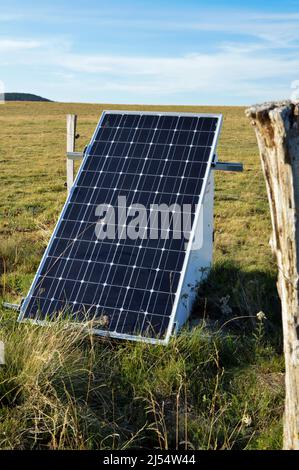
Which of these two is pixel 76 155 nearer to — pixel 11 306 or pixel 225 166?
pixel 225 166

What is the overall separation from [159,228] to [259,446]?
286cm

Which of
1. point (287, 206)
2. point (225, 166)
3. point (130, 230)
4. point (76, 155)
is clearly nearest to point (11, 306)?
point (130, 230)

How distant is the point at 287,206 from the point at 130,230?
125 inches

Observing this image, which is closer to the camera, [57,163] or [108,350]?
[108,350]

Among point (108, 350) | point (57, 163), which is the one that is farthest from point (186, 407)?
point (57, 163)

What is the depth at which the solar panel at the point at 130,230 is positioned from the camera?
657cm

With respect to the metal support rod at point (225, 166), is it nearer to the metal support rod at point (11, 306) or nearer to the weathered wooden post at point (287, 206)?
the metal support rod at point (11, 306)

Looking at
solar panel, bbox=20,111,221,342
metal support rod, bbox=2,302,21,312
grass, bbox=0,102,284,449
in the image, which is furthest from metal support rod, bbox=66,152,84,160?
metal support rod, bbox=2,302,21,312

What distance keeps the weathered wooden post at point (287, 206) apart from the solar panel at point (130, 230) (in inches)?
80.2

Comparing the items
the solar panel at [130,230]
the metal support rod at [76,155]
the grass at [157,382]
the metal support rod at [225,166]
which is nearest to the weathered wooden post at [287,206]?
the grass at [157,382]

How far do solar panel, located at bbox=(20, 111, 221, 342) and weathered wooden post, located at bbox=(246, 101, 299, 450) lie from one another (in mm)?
2038

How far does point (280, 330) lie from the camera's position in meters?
6.91

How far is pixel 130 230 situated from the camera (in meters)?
7.11

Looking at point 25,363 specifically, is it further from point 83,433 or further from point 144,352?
point 144,352
